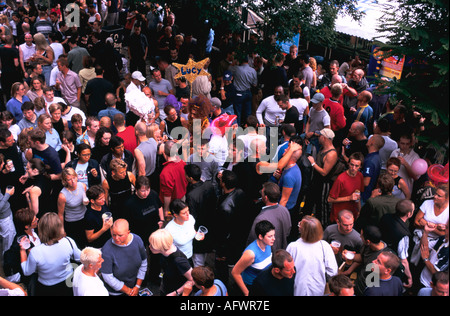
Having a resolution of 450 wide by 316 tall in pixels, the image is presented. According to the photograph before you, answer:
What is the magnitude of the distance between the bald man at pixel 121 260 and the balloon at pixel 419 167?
139 inches

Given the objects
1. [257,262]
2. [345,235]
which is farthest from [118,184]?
[345,235]

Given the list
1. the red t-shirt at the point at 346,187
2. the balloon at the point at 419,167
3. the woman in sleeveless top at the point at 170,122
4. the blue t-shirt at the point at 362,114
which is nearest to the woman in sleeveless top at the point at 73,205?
the woman in sleeveless top at the point at 170,122

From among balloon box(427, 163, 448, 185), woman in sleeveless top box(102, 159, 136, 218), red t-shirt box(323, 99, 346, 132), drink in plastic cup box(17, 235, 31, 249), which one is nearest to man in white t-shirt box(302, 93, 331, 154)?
red t-shirt box(323, 99, 346, 132)

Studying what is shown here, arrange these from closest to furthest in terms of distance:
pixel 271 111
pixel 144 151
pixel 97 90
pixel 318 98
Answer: pixel 144 151 < pixel 318 98 < pixel 271 111 < pixel 97 90

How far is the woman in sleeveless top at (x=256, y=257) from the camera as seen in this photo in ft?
12.9

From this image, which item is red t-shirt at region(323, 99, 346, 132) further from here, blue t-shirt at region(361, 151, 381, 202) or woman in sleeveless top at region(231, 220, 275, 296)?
woman in sleeveless top at region(231, 220, 275, 296)

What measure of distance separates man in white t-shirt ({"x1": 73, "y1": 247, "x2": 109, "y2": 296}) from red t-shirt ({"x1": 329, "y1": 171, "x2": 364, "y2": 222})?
9.79 ft

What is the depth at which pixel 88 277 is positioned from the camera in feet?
11.8

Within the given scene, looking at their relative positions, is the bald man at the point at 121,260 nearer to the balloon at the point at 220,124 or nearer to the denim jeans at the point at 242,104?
the balloon at the point at 220,124

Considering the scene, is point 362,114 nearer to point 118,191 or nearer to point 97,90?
point 118,191

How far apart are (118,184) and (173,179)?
0.66 meters

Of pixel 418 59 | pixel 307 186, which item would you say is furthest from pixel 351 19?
pixel 307 186
